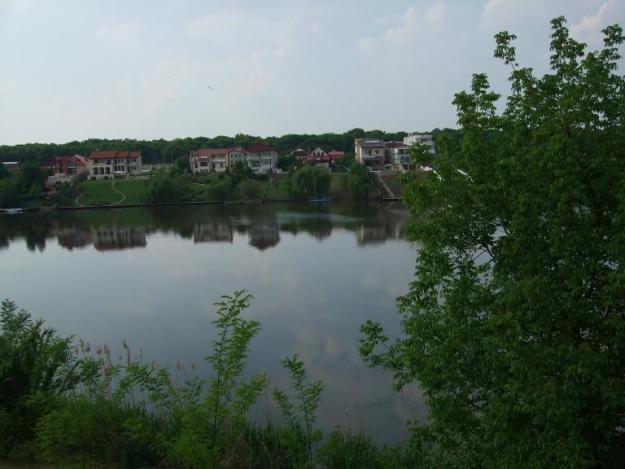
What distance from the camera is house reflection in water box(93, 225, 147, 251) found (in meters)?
34.1

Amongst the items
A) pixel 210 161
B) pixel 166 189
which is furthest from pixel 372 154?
pixel 166 189

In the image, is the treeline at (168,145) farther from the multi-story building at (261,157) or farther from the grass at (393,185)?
the grass at (393,185)

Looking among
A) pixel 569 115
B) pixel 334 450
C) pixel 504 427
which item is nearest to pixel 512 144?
pixel 569 115

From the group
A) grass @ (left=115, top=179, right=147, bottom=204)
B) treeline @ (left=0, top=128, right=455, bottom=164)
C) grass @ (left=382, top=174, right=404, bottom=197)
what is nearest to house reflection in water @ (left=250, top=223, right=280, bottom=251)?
grass @ (left=382, top=174, right=404, bottom=197)

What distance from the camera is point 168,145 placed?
90.2 m

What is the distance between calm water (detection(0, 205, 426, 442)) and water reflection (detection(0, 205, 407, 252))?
6.4 inches

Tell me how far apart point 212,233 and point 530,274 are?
3359 cm

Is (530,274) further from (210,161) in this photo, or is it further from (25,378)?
(210,161)

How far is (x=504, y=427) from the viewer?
16.7ft

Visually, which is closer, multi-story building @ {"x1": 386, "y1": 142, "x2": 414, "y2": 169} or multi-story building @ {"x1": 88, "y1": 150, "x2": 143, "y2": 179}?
multi-story building @ {"x1": 88, "y1": 150, "x2": 143, "y2": 179}

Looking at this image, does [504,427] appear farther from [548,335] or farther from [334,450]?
[334,450]

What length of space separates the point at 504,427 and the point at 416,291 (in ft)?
6.61

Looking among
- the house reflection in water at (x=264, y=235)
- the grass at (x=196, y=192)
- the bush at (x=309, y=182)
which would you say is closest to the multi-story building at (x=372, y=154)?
the grass at (x=196, y=192)

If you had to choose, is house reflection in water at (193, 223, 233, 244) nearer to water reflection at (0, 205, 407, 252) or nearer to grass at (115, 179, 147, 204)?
water reflection at (0, 205, 407, 252)
